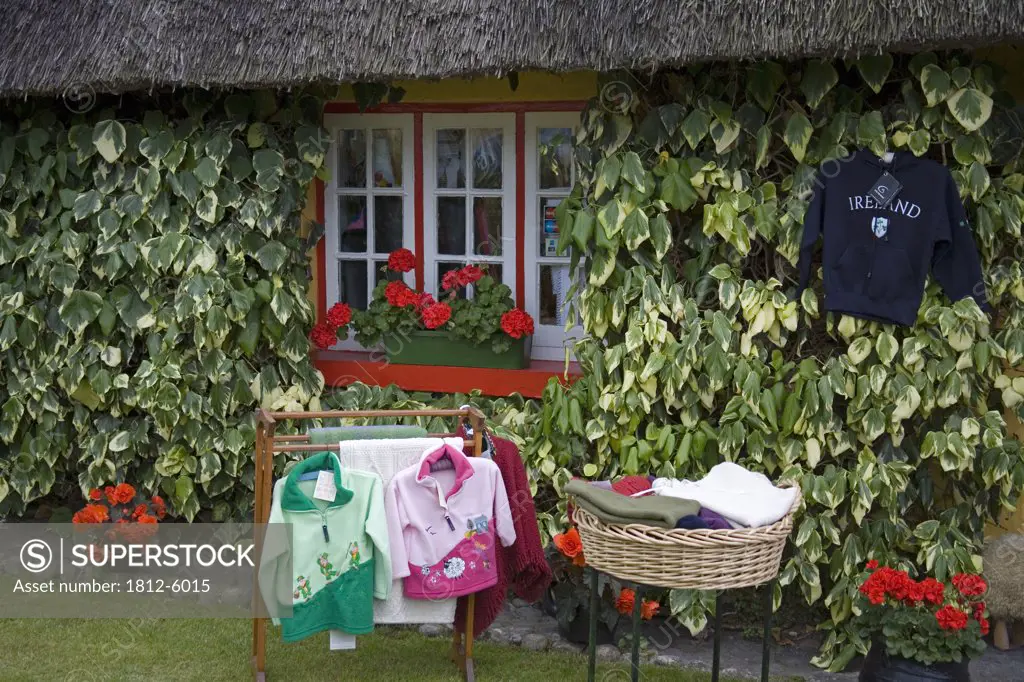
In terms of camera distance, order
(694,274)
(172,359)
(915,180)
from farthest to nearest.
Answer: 1. (172,359)
2. (694,274)
3. (915,180)

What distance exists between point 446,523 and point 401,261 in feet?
6.23

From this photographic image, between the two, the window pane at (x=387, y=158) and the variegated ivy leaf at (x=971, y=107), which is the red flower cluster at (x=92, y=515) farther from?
Result: the variegated ivy leaf at (x=971, y=107)

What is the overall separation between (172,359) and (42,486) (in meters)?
0.98

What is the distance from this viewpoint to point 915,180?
4.56 meters

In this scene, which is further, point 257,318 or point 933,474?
point 257,318

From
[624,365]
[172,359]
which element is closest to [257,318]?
[172,359]

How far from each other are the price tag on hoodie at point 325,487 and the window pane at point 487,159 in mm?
2173

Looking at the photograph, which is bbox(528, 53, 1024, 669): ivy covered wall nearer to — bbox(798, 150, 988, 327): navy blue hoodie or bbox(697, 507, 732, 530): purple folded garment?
bbox(798, 150, 988, 327): navy blue hoodie

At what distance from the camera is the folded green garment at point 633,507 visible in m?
3.55

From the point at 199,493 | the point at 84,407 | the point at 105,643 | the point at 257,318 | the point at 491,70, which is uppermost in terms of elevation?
the point at 491,70

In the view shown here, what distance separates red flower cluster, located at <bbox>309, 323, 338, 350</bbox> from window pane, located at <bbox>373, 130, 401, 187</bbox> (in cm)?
75

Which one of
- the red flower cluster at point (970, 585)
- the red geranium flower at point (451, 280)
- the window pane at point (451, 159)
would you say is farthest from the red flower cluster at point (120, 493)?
the red flower cluster at point (970, 585)

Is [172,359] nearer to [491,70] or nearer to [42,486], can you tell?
[42,486]

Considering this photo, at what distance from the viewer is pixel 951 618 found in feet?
13.3
